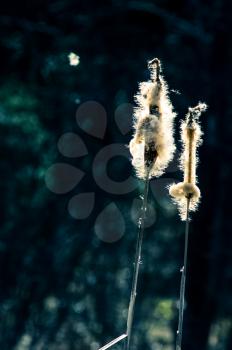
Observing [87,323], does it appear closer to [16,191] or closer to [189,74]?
[16,191]

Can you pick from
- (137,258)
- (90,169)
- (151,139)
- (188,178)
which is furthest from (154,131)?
(90,169)

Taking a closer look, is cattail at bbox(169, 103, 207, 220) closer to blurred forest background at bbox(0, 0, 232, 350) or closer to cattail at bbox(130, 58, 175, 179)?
cattail at bbox(130, 58, 175, 179)

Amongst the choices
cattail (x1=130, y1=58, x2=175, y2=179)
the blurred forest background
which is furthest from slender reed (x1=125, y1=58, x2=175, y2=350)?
the blurred forest background

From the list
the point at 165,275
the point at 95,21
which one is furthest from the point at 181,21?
the point at 165,275

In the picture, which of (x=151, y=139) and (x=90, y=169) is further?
(x=90, y=169)

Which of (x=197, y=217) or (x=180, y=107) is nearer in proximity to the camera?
(x=180, y=107)

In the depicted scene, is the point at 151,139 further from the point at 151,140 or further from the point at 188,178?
the point at 188,178
